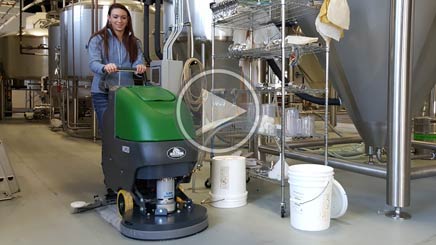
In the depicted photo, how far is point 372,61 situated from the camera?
2709 mm

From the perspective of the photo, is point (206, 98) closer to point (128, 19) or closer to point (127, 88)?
point (128, 19)

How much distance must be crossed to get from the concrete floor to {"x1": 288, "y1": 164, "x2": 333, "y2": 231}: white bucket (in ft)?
0.18

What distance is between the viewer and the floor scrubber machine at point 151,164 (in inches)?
75.2

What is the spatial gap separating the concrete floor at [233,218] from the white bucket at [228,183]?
6 centimetres

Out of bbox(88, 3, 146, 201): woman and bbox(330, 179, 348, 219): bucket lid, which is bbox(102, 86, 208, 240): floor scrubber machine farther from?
bbox(330, 179, 348, 219): bucket lid

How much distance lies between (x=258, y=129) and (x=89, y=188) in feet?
4.19

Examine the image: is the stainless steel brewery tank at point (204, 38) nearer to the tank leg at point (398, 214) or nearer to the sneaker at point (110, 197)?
the sneaker at point (110, 197)

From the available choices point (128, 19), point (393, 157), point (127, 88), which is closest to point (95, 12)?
point (128, 19)

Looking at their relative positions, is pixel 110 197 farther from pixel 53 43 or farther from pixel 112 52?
pixel 53 43

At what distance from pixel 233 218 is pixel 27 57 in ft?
28.4

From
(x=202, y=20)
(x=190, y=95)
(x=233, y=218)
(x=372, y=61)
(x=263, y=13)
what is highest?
(x=202, y=20)

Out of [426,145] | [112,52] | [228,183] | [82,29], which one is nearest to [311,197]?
[228,183]

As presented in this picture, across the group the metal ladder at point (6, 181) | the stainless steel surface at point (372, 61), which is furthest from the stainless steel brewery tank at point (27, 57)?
the stainless steel surface at point (372, 61)

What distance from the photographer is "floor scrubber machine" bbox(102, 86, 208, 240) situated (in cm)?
191
